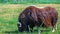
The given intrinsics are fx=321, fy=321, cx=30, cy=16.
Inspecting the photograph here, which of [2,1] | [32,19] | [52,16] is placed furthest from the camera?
[2,1]

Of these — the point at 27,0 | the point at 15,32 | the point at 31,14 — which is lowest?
the point at 27,0

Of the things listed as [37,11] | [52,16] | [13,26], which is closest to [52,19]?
[52,16]

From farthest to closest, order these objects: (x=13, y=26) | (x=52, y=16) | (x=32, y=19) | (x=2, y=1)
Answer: (x=2, y=1)
(x=13, y=26)
(x=52, y=16)
(x=32, y=19)

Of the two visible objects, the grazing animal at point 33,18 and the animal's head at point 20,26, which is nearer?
the grazing animal at point 33,18

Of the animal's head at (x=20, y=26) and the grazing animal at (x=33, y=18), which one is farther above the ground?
the grazing animal at (x=33, y=18)

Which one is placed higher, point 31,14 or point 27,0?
point 31,14

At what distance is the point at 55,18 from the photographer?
39.8ft

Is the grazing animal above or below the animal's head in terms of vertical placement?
above

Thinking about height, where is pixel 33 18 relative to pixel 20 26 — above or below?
above

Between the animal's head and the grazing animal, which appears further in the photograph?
the animal's head

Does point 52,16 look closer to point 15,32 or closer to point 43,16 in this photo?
point 43,16

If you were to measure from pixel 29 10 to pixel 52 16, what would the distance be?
1.05 m

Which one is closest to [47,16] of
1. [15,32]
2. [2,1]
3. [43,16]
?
[43,16]

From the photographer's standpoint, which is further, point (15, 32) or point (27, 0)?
point (27, 0)
